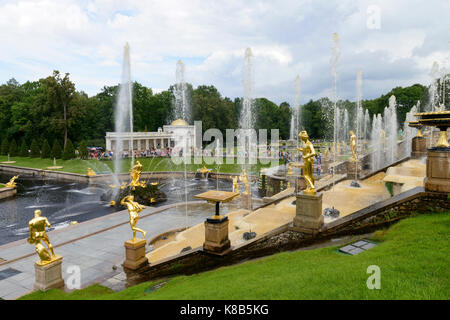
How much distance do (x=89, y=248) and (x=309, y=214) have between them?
910 cm

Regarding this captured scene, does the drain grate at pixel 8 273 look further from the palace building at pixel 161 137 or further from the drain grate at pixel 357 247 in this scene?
the palace building at pixel 161 137

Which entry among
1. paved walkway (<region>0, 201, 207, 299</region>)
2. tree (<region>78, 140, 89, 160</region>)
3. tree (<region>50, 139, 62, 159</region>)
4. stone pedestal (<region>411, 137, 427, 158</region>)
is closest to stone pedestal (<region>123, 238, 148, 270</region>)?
paved walkway (<region>0, 201, 207, 299</region>)

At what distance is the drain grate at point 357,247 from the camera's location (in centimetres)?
690

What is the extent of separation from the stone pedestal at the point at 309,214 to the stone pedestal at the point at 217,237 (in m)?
2.24

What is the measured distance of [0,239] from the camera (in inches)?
584

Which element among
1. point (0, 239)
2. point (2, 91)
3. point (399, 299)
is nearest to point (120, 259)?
point (0, 239)

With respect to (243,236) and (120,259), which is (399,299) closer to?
(243,236)

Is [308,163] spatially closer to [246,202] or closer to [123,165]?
[246,202]

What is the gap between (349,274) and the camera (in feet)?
16.6

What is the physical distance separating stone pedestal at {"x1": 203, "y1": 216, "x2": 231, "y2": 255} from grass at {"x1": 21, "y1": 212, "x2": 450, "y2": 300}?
1638 mm

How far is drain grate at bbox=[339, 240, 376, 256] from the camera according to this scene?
6898 mm

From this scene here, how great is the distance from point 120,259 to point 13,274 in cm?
343

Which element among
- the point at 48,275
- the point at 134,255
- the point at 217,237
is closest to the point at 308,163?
the point at 217,237

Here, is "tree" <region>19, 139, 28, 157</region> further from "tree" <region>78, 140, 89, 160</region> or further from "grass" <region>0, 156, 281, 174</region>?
"tree" <region>78, 140, 89, 160</region>
